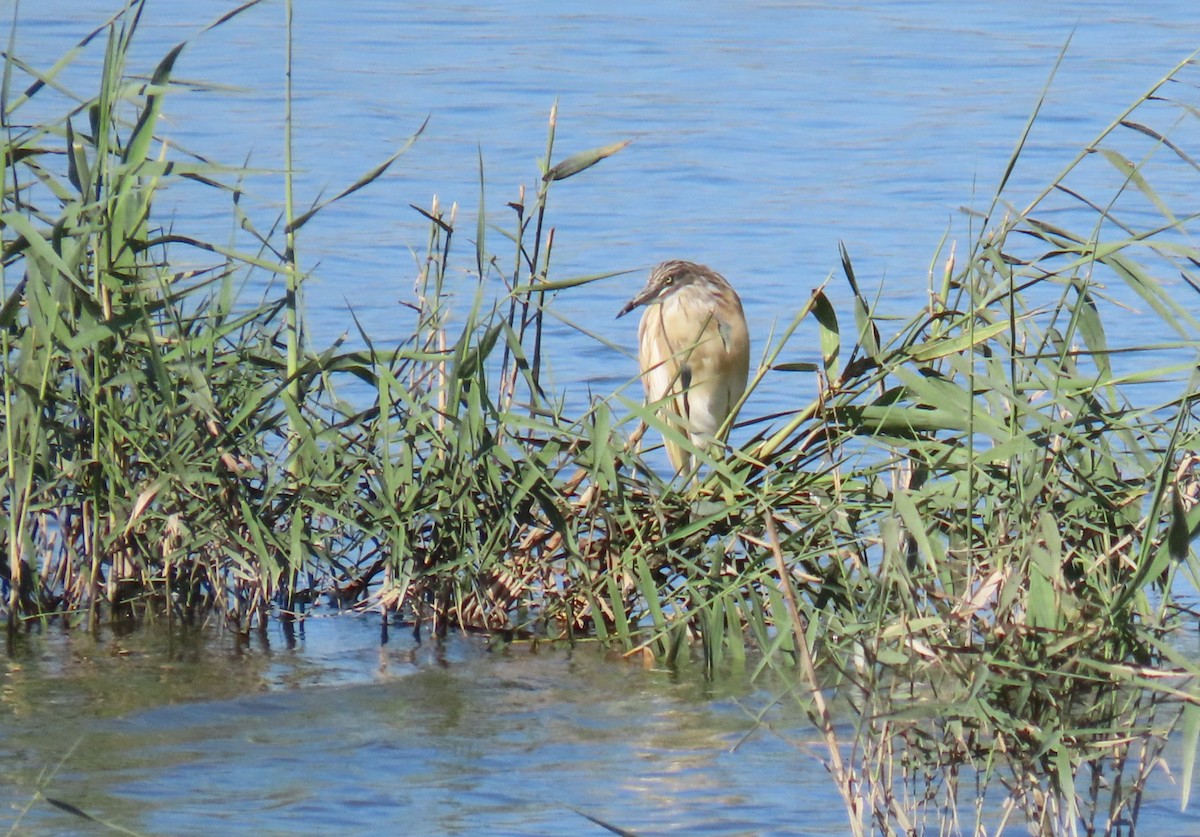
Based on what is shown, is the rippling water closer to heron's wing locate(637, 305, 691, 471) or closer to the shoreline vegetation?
heron's wing locate(637, 305, 691, 471)

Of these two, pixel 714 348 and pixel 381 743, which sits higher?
pixel 714 348

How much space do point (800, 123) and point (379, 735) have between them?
33.2 feet

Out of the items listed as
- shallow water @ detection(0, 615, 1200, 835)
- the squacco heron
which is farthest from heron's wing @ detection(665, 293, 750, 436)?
shallow water @ detection(0, 615, 1200, 835)

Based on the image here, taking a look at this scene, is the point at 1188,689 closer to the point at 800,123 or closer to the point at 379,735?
the point at 379,735

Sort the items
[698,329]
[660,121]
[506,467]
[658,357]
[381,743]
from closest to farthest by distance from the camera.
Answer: [381,743]
[506,467]
[698,329]
[658,357]
[660,121]

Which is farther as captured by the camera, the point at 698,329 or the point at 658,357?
the point at 658,357

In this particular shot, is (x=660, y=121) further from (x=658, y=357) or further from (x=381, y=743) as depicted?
(x=381, y=743)

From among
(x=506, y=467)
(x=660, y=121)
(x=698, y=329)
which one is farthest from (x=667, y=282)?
(x=660, y=121)

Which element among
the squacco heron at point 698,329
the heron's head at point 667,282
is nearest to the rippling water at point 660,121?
the squacco heron at point 698,329

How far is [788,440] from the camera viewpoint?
5.03 metres

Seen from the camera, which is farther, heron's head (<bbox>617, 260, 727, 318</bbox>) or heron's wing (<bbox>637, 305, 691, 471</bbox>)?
heron's head (<bbox>617, 260, 727, 318</bbox>)

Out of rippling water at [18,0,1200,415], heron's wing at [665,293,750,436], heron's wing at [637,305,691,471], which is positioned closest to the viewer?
heron's wing at [637,305,691,471]

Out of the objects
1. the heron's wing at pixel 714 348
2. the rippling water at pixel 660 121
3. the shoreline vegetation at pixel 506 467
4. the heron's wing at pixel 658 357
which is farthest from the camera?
the rippling water at pixel 660 121

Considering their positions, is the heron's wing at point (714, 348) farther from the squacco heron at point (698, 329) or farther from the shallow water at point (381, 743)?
the shallow water at point (381, 743)
